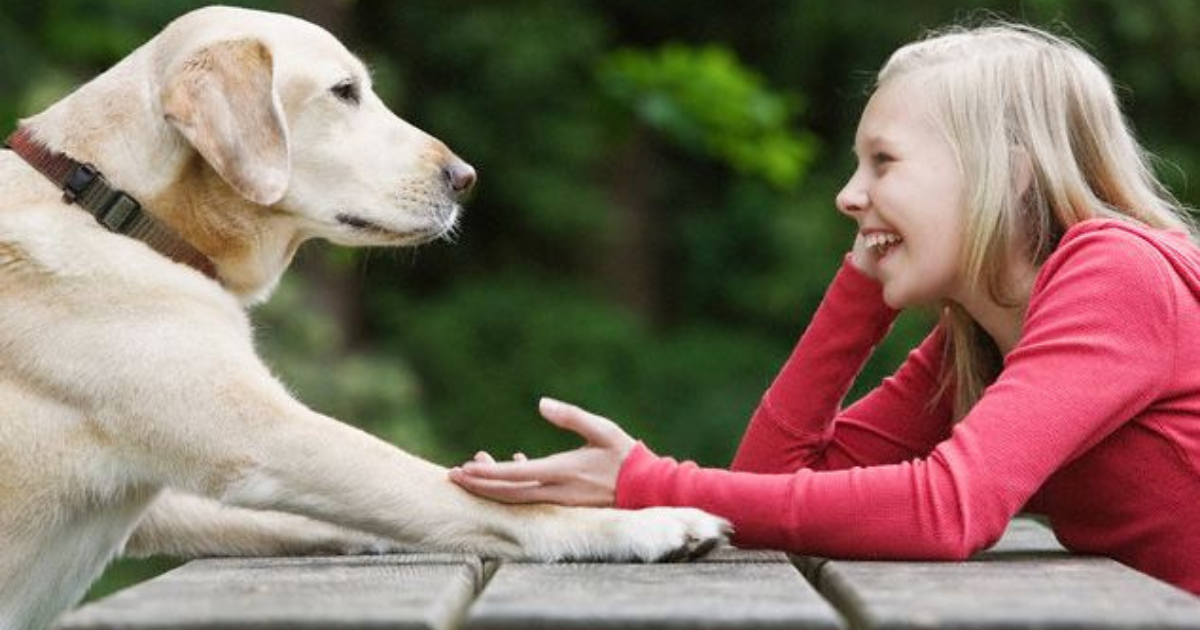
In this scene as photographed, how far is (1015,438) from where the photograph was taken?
99.4 inches

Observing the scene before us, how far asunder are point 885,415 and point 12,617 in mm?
Answer: 1474

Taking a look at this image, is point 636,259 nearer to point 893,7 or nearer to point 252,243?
point 893,7

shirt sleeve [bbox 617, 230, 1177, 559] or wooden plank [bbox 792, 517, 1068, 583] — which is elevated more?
shirt sleeve [bbox 617, 230, 1177, 559]

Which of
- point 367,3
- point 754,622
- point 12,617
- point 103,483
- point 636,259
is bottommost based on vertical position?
point 636,259

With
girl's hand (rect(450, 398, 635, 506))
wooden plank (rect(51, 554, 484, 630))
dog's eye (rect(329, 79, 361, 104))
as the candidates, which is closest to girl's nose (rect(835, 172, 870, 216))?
girl's hand (rect(450, 398, 635, 506))

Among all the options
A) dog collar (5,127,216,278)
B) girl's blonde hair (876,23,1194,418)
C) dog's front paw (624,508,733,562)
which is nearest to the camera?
dog's front paw (624,508,733,562)

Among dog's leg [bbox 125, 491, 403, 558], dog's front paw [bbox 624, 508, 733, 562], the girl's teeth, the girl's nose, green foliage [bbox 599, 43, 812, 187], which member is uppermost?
the girl's nose

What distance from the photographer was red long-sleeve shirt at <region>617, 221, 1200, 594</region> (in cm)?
253

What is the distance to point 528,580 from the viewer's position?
7.66ft

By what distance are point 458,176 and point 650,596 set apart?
1.77 meters

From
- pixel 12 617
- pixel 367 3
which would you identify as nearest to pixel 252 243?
pixel 12 617

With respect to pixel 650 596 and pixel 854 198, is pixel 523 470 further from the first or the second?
pixel 650 596

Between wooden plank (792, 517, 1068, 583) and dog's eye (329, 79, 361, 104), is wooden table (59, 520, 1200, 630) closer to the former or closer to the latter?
wooden plank (792, 517, 1068, 583)

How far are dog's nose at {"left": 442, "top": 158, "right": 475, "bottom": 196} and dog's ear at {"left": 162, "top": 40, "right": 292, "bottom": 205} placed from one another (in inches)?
16.2
